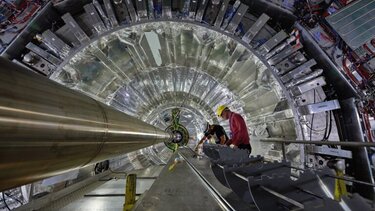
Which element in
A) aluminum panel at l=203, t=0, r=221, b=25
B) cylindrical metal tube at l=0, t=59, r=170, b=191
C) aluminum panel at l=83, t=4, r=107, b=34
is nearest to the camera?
cylindrical metal tube at l=0, t=59, r=170, b=191

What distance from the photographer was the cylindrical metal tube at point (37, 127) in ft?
1.56

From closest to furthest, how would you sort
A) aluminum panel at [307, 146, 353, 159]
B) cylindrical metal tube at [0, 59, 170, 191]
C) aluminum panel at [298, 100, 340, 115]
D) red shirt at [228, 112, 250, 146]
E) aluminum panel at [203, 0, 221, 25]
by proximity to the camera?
cylindrical metal tube at [0, 59, 170, 191] → aluminum panel at [307, 146, 353, 159] → aluminum panel at [298, 100, 340, 115] → aluminum panel at [203, 0, 221, 25] → red shirt at [228, 112, 250, 146]

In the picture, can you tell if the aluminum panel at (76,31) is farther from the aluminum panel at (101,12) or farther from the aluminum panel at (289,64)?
the aluminum panel at (289,64)

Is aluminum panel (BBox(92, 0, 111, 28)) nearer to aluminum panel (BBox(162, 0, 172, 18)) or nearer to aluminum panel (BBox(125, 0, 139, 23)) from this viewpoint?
aluminum panel (BBox(125, 0, 139, 23))

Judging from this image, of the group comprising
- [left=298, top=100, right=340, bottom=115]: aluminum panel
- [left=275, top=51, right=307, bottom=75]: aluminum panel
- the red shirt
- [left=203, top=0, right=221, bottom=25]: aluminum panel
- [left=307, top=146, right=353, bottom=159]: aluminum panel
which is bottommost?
[left=307, top=146, right=353, bottom=159]: aluminum panel

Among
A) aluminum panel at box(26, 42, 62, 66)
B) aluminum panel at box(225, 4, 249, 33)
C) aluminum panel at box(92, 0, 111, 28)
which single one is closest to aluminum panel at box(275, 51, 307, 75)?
aluminum panel at box(225, 4, 249, 33)

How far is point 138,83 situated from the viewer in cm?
523

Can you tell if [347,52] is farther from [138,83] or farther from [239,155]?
[138,83]

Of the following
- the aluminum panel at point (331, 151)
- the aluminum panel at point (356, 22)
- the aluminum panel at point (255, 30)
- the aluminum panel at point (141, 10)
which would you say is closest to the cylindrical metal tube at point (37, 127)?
the aluminum panel at point (141, 10)

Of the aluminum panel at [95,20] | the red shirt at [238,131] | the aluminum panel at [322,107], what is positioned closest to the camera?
the aluminum panel at [322,107]

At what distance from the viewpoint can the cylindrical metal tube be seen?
476mm

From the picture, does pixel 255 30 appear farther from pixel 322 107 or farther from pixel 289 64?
pixel 322 107

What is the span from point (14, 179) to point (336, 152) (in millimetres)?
4168

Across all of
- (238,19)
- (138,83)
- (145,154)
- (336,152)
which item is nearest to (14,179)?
(238,19)
